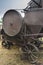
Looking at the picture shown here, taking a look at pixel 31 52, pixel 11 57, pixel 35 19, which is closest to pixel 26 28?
pixel 35 19

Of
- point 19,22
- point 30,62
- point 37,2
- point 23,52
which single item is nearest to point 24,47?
point 23,52

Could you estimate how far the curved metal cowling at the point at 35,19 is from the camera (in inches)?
168

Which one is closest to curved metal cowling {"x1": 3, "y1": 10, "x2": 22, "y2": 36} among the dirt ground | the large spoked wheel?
the large spoked wheel

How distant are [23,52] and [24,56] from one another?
0.15 metres

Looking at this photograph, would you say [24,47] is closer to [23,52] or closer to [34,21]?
[23,52]

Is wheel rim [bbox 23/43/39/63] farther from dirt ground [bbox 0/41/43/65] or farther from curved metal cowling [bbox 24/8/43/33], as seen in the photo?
curved metal cowling [bbox 24/8/43/33]

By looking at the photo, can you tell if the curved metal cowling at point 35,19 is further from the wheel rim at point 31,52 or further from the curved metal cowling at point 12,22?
the wheel rim at point 31,52

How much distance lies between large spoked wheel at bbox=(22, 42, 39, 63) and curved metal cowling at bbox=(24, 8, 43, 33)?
1.40 feet

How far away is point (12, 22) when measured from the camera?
14.8 feet

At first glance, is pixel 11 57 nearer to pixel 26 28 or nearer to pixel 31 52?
pixel 31 52

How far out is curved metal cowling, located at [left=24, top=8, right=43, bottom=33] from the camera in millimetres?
4277

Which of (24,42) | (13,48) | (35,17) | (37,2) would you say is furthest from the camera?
(13,48)

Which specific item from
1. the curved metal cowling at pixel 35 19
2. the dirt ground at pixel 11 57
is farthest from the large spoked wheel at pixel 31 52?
the curved metal cowling at pixel 35 19

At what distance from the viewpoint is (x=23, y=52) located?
4703mm
